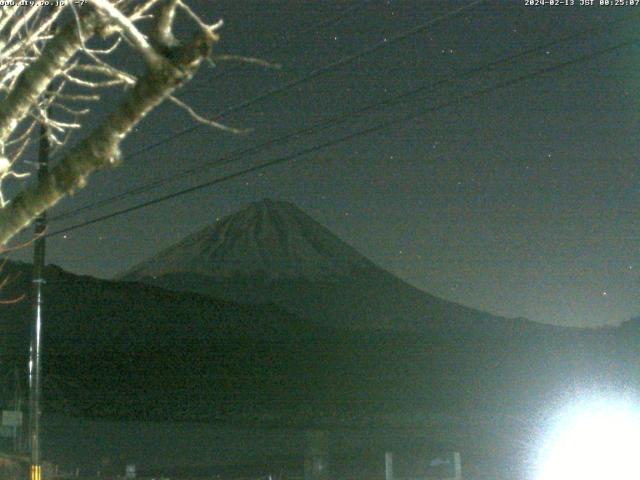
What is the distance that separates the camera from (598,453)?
25.0m

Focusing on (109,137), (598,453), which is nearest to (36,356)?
(598,453)

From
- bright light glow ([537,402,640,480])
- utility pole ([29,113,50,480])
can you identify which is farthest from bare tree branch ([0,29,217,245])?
bright light glow ([537,402,640,480])

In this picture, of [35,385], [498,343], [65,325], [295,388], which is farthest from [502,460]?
[65,325]

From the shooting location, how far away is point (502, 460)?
3300cm

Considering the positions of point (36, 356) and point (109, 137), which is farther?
point (36, 356)

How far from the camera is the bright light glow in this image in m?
22.8

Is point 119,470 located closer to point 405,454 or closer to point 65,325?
point 405,454

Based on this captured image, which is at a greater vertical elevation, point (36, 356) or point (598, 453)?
point (36, 356)

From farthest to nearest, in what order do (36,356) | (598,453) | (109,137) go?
(598,453)
(36,356)
(109,137)

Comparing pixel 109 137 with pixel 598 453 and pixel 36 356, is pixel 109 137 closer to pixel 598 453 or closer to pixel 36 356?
pixel 36 356

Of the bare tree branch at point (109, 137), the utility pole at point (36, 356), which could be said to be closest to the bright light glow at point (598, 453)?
the utility pole at point (36, 356)

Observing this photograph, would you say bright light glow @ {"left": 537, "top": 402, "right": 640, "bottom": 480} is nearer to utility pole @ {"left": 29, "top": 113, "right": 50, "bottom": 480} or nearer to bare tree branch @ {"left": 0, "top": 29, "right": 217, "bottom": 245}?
utility pole @ {"left": 29, "top": 113, "right": 50, "bottom": 480}

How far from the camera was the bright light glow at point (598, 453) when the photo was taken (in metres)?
22.8

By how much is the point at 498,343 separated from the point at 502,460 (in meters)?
75.2
